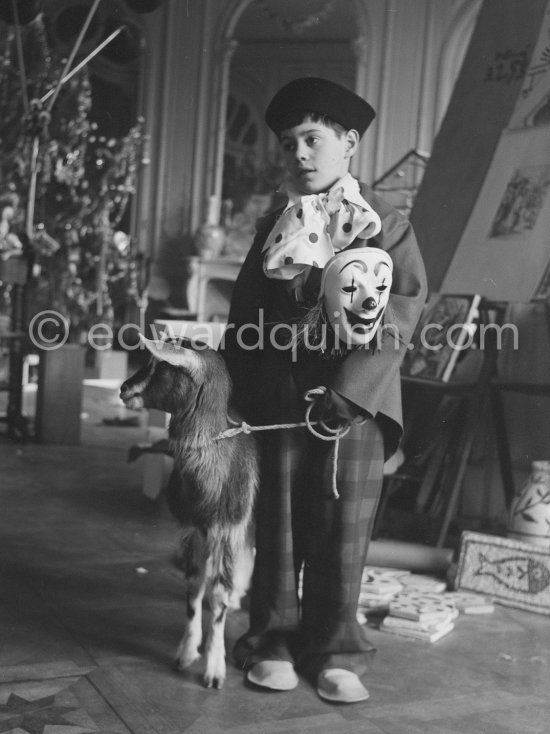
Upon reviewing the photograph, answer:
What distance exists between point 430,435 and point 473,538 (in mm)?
658

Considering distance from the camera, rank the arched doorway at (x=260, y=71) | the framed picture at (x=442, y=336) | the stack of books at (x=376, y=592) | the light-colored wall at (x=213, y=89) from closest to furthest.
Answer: the stack of books at (x=376, y=592), the framed picture at (x=442, y=336), the light-colored wall at (x=213, y=89), the arched doorway at (x=260, y=71)

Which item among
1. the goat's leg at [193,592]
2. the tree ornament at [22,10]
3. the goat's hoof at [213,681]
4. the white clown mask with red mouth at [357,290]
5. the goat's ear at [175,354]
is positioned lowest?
the goat's hoof at [213,681]

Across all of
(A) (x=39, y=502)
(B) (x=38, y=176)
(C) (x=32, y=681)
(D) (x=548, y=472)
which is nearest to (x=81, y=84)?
(B) (x=38, y=176)

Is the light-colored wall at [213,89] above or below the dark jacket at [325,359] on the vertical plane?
above

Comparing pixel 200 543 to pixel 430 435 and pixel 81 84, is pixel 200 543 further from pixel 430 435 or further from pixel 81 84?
pixel 81 84

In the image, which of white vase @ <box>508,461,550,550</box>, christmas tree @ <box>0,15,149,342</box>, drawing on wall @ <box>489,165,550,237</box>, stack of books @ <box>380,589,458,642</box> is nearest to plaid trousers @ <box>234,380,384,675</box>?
stack of books @ <box>380,589,458,642</box>

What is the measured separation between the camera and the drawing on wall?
354 centimetres

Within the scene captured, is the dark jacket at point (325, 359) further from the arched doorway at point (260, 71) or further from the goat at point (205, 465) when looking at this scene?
the arched doorway at point (260, 71)

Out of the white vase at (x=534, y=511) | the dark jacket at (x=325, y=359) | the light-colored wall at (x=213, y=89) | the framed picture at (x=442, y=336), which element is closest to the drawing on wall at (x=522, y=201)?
the framed picture at (x=442, y=336)

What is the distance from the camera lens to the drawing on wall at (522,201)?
3543 millimetres

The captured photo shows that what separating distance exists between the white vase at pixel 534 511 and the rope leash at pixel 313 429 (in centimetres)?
117

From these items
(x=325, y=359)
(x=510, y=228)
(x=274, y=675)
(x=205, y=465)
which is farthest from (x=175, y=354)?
(x=510, y=228)

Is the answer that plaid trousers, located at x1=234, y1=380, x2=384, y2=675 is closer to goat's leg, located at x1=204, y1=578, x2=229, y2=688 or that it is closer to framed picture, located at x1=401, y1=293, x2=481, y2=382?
goat's leg, located at x1=204, y1=578, x2=229, y2=688

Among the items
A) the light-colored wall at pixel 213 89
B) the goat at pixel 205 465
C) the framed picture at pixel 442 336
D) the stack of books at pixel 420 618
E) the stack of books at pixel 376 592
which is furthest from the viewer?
the light-colored wall at pixel 213 89
